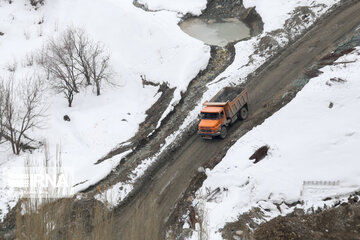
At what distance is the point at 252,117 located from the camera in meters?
21.3

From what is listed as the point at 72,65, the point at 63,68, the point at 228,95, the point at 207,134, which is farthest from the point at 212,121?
the point at 63,68

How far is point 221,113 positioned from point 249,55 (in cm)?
1099

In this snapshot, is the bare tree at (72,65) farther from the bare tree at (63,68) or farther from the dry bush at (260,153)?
the dry bush at (260,153)

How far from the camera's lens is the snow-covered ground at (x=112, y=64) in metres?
24.0

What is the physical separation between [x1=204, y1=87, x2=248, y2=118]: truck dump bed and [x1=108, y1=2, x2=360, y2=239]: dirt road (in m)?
1.28

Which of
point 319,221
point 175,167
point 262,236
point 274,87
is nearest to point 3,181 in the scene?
point 175,167

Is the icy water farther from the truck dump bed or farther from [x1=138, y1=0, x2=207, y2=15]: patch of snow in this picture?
the truck dump bed

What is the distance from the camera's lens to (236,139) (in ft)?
65.8

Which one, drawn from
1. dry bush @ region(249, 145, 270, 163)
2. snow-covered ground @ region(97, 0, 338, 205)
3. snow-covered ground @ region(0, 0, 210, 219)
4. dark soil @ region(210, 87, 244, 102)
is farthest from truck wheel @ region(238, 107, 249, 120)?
snow-covered ground @ region(0, 0, 210, 219)

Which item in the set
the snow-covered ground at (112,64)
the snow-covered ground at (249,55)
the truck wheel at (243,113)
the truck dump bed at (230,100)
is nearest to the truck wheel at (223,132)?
the truck dump bed at (230,100)

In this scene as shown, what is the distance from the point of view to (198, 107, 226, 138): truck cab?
20.1m

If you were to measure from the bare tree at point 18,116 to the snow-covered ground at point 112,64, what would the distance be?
2.89 feet

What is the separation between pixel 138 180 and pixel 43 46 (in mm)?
22705

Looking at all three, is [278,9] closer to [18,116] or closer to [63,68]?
[63,68]
